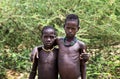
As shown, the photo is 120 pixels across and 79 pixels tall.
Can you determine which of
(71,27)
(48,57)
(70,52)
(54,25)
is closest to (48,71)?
(48,57)

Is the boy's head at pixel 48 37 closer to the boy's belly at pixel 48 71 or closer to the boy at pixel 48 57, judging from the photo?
the boy at pixel 48 57

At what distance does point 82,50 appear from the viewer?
9.36 feet

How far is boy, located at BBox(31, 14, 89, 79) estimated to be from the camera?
279cm

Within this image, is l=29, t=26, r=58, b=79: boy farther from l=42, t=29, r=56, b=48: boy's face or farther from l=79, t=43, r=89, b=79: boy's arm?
l=79, t=43, r=89, b=79: boy's arm

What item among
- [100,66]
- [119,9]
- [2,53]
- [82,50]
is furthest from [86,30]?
[82,50]

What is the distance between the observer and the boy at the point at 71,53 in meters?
2.79

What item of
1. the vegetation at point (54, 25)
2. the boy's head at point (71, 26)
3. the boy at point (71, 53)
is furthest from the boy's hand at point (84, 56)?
the vegetation at point (54, 25)

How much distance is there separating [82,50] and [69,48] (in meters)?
0.12

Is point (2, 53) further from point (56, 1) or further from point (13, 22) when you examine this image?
point (56, 1)

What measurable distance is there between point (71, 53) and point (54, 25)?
1931 millimetres

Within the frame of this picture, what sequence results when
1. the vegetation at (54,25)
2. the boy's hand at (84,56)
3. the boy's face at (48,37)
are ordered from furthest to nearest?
the vegetation at (54,25)
the boy's face at (48,37)
the boy's hand at (84,56)

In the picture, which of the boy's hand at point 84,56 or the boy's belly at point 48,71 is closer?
the boy's hand at point 84,56

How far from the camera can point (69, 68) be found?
9.22 feet

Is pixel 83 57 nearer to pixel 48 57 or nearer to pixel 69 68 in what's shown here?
pixel 69 68
